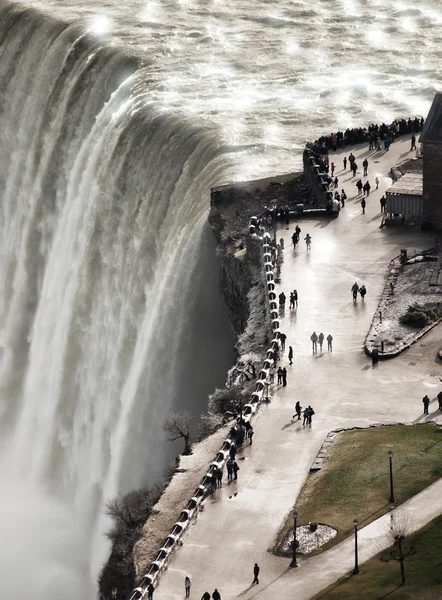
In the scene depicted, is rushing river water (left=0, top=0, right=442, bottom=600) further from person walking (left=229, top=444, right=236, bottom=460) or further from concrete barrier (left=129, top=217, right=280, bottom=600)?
person walking (left=229, top=444, right=236, bottom=460)

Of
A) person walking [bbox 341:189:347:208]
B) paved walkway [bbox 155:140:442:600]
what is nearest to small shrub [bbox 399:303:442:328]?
paved walkway [bbox 155:140:442:600]

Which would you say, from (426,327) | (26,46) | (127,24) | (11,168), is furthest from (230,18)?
(426,327)

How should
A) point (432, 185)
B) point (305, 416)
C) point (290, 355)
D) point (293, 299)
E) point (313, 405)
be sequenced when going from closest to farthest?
point (305, 416) → point (313, 405) → point (290, 355) → point (293, 299) → point (432, 185)

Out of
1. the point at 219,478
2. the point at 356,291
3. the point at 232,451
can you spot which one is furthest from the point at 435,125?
the point at 219,478

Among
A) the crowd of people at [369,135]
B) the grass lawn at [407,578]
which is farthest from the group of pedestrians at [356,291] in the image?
the grass lawn at [407,578]

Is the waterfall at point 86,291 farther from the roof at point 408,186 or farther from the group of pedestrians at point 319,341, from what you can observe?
the group of pedestrians at point 319,341

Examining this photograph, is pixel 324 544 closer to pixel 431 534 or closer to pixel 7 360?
pixel 431 534

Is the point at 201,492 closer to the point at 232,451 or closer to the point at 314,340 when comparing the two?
the point at 232,451
